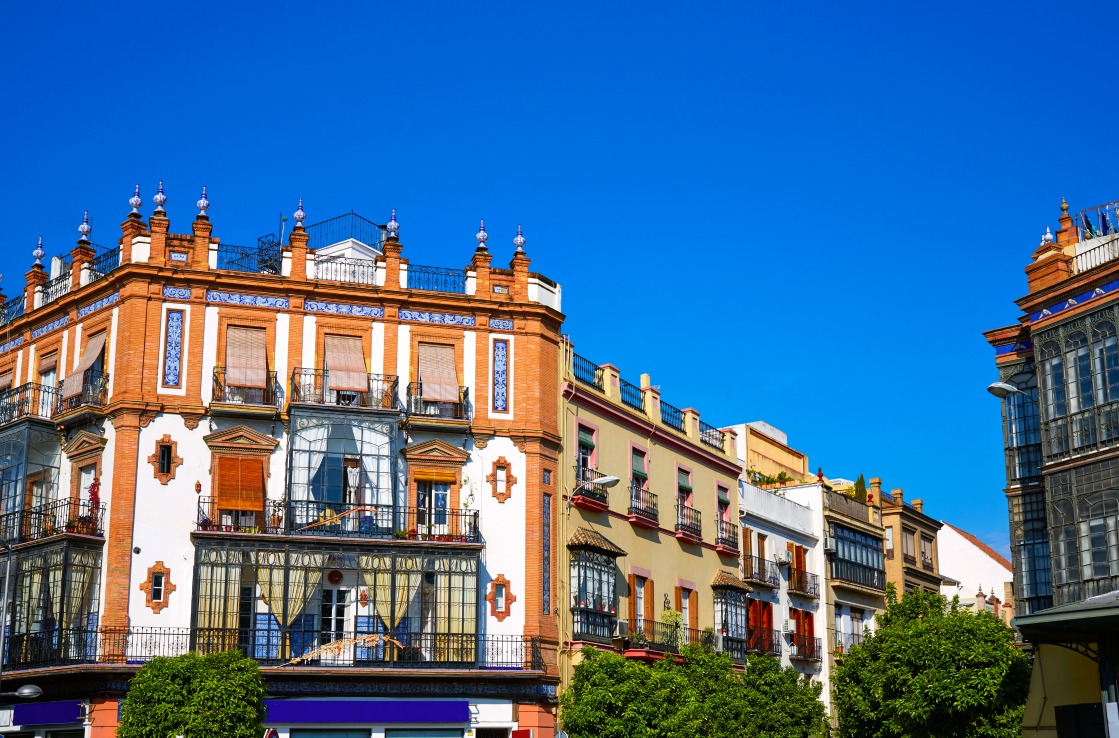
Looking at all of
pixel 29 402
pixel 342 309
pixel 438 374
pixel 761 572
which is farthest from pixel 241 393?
pixel 761 572

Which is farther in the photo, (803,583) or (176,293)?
(803,583)

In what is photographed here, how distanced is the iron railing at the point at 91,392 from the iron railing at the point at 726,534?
22.2 m

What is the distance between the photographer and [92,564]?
125 feet

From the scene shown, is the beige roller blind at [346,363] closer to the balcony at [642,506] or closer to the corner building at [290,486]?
the corner building at [290,486]

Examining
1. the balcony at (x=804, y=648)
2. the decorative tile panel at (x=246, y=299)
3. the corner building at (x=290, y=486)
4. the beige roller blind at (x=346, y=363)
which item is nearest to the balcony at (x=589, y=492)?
the corner building at (x=290, y=486)

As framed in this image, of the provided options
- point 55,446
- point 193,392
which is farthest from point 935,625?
point 55,446

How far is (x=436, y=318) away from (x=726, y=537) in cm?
1569

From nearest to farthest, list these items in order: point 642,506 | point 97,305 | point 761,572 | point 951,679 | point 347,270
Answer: point 951,679, point 97,305, point 347,270, point 642,506, point 761,572

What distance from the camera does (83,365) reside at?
133ft

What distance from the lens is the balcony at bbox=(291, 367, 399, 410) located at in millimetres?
40062

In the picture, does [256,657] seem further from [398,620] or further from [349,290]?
[349,290]

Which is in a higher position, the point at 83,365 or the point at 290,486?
the point at 83,365

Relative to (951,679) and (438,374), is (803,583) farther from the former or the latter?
(951,679)

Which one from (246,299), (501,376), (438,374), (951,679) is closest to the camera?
(951,679)
